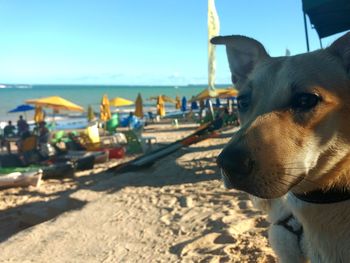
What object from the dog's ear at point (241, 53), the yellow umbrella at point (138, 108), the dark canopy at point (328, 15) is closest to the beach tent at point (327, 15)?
the dark canopy at point (328, 15)

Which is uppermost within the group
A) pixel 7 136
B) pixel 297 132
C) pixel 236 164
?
pixel 297 132

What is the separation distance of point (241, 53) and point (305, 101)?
2.88 ft

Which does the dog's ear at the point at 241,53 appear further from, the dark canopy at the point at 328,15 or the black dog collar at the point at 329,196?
the dark canopy at the point at 328,15

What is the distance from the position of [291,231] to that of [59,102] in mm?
18313

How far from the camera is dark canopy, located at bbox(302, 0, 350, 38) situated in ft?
22.9

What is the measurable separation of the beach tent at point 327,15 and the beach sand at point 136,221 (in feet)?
10.1

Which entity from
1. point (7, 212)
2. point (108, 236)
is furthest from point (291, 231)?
point (7, 212)

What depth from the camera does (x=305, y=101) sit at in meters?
2.03

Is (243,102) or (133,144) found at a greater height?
(243,102)

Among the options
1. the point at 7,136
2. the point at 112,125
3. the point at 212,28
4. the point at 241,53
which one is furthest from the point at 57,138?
the point at 241,53

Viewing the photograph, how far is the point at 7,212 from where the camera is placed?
31.0 feet

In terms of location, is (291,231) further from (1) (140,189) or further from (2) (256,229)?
(1) (140,189)

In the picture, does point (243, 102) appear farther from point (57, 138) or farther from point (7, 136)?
point (7, 136)

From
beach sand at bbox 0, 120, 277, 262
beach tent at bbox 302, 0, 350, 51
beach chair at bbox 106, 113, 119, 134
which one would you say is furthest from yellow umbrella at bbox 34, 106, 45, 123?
beach tent at bbox 302, 0, 350, 51
